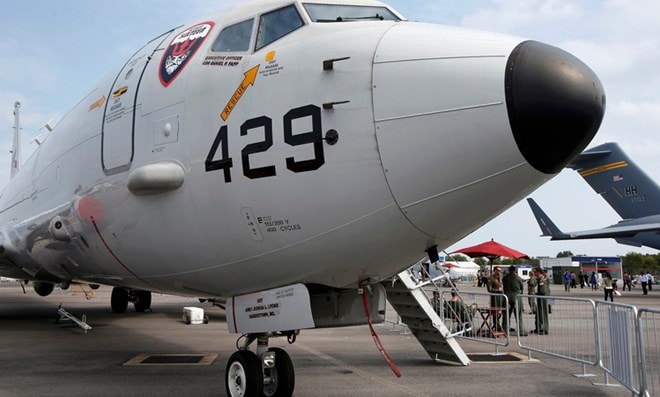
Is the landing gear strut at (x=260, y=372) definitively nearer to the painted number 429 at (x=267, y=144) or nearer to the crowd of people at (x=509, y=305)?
the painted number 429 at (x=267, y=144)

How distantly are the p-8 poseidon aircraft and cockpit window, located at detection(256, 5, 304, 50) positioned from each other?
18 mm

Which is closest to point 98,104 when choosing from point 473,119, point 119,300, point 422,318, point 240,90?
point 240,90

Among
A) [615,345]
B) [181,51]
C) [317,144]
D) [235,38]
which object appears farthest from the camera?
[615,345]

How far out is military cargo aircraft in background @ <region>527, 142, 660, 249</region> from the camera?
3350 cm

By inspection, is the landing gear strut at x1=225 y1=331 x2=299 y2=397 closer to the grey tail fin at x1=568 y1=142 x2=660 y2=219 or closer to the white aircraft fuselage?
the white aircraft fuselage

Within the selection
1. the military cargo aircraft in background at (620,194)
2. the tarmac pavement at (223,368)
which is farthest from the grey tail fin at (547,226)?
the tarmac pavement at (223,368)

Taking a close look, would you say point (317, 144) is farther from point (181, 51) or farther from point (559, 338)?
Result: point (559, 338)

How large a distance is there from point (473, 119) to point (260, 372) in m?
3.19

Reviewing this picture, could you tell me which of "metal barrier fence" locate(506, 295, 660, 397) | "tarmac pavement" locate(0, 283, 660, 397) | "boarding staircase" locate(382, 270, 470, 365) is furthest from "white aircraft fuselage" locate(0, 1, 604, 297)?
"boarding staircase" locate(382, 270, 470, 365)

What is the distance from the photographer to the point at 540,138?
3803 millimetres

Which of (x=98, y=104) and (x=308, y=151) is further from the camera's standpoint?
(x=98, y=104)

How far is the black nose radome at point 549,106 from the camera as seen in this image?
3.77m

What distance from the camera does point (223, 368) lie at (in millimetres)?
8859

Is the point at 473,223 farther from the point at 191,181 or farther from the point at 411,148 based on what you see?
the point at 191,181
